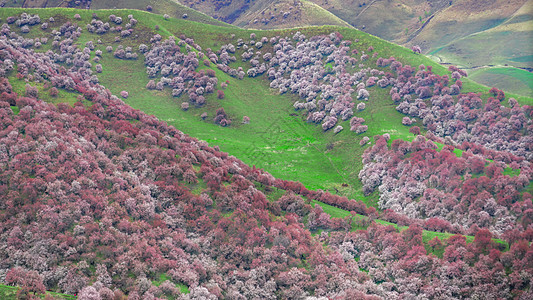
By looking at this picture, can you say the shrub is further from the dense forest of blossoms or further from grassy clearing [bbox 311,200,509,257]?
grassy clearing [bbox 311,200,509,257]

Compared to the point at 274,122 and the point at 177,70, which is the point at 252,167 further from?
the point at 177,70

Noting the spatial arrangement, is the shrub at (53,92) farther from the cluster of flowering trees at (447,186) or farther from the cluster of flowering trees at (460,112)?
the cluster of flowering trees at (460,112)

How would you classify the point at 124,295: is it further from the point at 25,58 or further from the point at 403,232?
the point at 25,58

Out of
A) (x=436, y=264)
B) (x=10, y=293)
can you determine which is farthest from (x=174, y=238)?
(x=436, y=264)

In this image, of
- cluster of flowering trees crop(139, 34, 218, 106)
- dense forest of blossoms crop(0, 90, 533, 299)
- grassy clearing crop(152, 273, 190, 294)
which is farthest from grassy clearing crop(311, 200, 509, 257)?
cluster of flowering trees crop(139, 34, 218, 106)

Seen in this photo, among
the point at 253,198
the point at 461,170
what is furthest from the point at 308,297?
the point at 461,170
